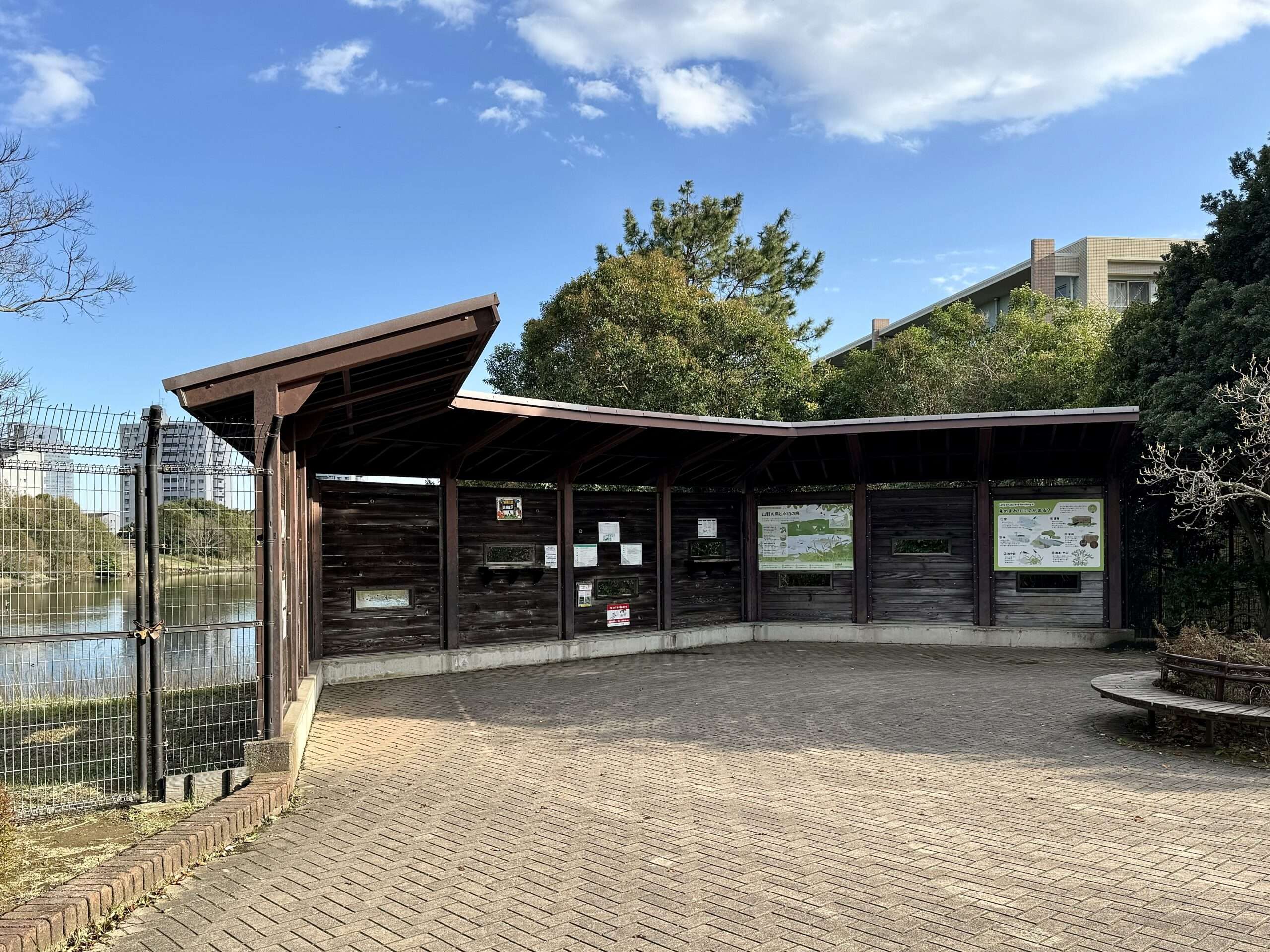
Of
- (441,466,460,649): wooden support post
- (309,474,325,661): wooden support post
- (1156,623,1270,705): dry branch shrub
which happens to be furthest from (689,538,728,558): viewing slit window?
(1156,623,1270,705): dry branch shrub

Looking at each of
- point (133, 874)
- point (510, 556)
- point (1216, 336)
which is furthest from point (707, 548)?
point (133, 874)

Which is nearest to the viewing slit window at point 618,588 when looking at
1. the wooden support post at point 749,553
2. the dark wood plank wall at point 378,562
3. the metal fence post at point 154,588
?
the wooden support post at point 749,553

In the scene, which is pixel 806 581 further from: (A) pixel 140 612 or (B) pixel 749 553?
(A) pixel 140 612

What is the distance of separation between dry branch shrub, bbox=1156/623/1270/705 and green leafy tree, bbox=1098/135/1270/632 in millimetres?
3535

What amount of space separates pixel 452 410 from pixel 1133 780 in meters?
7.68

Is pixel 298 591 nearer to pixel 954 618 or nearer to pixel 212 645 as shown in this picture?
pixel 212 645

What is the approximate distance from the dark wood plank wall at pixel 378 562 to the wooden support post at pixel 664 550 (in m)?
3.76

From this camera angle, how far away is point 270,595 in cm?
687

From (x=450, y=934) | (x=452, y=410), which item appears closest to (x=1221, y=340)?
(x=452, y=410)

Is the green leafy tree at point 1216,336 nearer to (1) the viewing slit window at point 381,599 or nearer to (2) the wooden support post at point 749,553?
(2) the wooden support post at point 749,553

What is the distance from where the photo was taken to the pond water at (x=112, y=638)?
19.5 feet

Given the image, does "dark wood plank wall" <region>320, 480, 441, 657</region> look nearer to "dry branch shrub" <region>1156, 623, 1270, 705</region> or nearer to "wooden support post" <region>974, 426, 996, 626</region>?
"wooden support post" <region>974, 426, 996, 626</region>

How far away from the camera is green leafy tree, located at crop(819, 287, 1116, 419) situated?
79.8 feet

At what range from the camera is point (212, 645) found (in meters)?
6.67
